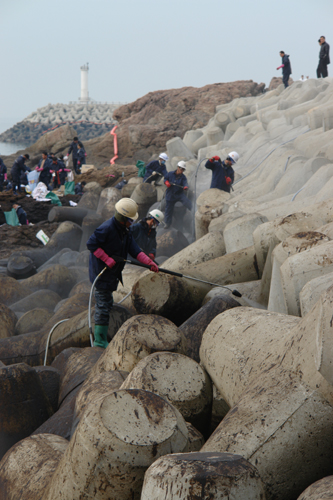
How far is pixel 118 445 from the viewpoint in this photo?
6.48ft

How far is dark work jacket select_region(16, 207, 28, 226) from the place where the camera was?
12062 millimetres

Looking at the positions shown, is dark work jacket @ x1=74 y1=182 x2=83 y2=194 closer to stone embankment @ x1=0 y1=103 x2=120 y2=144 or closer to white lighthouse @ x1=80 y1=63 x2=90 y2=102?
stone embankment @ x1=0 y1=103 x2=120 y2=144

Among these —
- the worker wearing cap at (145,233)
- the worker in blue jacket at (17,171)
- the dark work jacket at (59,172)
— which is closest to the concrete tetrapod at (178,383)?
the worker wearing cap at (145,233)

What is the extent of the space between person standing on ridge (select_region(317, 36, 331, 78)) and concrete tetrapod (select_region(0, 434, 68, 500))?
1792 centimetres

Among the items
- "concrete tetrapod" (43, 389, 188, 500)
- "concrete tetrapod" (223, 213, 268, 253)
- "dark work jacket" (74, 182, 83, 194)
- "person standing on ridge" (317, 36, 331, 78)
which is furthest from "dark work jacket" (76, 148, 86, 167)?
"concrete tetrapod" (43, 389, 188, 500)

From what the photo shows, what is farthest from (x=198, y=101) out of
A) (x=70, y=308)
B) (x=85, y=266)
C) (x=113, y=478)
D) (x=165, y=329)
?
(x=113, y=478)

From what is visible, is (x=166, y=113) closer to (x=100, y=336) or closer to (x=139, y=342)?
(x=100, y=336)

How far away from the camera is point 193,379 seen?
9.43ft

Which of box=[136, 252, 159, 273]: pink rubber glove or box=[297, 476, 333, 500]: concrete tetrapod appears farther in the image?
box=[136, 252, 159, 273]: pink rubber glove

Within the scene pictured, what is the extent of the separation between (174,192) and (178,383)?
Answer: 24.6ft

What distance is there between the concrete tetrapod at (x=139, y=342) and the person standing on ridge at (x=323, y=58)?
16.8 m

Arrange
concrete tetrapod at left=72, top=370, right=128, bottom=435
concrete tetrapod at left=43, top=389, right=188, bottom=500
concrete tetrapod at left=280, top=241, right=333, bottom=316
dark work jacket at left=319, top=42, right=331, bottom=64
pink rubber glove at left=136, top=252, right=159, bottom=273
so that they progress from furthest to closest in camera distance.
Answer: dark work jacket at left=319, top=42, right=331, bottom=64
pink rubber glove at left=136, top=252, right=159, bottom=273
concrete tetrapod at left=280, top=241, right=333, bottom=316
concrete tetrapod at left=72, top=370, right=128, bottom=435
concrete tetrapod at left=43, top=389, right=188, bottom=500

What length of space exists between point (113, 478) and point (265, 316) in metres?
1.65

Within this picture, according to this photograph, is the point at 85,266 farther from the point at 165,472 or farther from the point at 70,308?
the point at 165,472
